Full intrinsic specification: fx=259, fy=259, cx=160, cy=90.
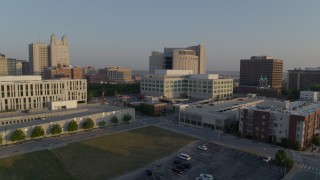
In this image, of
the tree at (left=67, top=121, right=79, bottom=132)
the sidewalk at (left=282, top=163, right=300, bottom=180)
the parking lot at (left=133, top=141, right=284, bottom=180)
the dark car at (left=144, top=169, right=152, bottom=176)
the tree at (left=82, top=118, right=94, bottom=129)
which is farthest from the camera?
the tree at (left=82, top=118, right=94, bottom=129)

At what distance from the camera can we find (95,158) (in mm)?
60500

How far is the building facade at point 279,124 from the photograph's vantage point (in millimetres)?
69812

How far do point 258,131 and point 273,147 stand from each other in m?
7.09

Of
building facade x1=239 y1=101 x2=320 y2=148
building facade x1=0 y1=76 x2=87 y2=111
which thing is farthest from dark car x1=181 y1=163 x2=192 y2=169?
building facade x1=0 y1=76 x2=87 y2=111

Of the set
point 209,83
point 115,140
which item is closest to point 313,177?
point 115,140

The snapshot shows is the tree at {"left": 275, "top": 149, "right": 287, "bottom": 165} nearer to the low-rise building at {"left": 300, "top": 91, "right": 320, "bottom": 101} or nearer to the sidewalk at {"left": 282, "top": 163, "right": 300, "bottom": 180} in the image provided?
the sidewalk at {"left": 282, "top": 163, "right": 300, "bottom": 180}

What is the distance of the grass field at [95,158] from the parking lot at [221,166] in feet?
15.0

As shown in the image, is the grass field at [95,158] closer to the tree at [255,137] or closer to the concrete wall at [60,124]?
the concrete wall at [60,124]

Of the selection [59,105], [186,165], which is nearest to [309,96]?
[186,165]

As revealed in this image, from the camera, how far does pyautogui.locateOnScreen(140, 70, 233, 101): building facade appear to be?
160 m

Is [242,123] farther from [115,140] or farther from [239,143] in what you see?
[115,140]

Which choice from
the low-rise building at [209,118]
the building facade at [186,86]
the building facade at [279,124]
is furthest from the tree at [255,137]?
the building facade at [186,86]

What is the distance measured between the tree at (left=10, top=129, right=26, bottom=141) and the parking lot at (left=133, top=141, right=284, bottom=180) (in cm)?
3770

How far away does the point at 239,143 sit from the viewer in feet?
242
